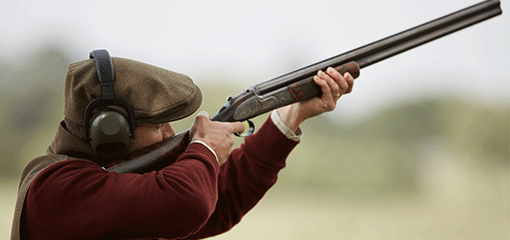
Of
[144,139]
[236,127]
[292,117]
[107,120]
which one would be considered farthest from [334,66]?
[107,120]

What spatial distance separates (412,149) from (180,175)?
7.48m

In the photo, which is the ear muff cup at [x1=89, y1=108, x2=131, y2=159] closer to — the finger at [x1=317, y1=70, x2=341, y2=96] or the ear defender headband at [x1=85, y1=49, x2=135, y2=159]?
the ear defender headband at [x1=85, y1=49, x2=135, y2=159]

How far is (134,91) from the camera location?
4.05 feet

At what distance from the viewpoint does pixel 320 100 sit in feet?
5.68

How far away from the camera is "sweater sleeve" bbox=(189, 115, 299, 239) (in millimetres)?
1698

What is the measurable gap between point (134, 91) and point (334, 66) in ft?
3.07

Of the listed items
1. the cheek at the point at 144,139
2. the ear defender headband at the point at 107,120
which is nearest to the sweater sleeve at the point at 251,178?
the cheek at the point at 144,139

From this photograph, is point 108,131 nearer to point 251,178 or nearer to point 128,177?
point 128,177

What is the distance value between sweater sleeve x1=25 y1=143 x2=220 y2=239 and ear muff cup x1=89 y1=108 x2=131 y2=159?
0.28 feet

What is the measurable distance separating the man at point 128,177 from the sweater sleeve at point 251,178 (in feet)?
0.80

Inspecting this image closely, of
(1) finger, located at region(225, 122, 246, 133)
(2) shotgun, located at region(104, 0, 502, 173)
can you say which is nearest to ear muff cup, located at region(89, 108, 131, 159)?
(2) shotgun, located at region(104, 0, 502, 173)

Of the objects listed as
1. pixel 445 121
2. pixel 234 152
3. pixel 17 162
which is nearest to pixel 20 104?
Result: pixel 17 162

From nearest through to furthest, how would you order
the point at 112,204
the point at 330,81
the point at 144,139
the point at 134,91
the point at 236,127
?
the point at 112,204, the point at 134,91, the point at 144,139, the point at 236,127, the point at 330,81

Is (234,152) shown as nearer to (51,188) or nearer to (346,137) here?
(51,188)
